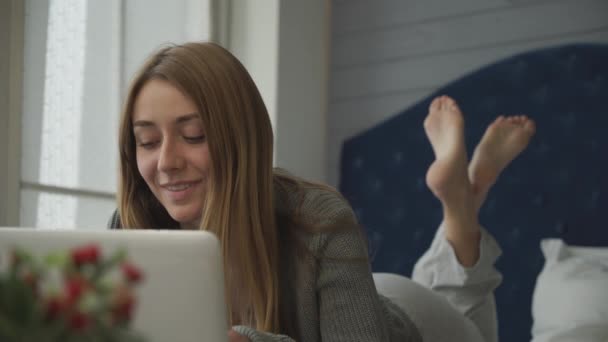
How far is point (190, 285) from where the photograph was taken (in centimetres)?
46

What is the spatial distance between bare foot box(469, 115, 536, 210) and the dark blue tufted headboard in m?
0.35

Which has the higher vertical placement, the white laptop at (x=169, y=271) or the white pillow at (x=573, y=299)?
the white laptop at (x=169, y=271)

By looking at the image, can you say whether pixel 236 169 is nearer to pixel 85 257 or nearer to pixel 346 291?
pixel 346 291

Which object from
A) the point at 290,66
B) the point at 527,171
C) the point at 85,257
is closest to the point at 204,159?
the point at 85,257

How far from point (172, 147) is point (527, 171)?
2078 millimetres

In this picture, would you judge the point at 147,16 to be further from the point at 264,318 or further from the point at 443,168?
the point at 264,318

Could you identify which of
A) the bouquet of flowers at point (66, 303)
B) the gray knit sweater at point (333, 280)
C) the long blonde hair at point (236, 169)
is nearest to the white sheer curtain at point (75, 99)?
the long blonde hair at point (236, 169)

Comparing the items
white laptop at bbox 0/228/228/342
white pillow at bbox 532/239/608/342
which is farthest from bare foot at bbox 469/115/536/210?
white laptop at bbox 0/228/228/342

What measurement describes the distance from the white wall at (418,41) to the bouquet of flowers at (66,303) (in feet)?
9.18

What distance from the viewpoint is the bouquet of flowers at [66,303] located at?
0.86 feet

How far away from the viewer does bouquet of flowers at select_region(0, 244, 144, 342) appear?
0.86 feet

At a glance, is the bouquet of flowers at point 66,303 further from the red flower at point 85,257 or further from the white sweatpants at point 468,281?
the white sweatpants at point 468,281

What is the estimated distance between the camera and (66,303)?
0.26 m

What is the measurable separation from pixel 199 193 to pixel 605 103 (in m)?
2.07
